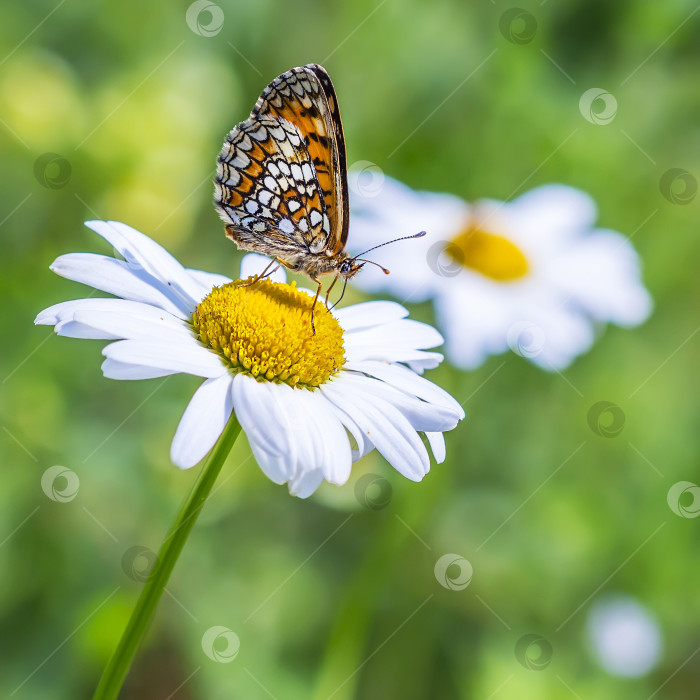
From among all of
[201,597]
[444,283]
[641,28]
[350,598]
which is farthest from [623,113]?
[201,597]

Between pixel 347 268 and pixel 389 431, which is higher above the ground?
pixel 347 268

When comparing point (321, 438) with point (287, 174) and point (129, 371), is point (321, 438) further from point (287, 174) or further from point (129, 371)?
point (287, 174)

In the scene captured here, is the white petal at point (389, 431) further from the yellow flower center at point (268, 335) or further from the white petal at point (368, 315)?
the white petal at point (368, 315)

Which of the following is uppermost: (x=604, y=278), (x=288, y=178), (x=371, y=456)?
(x=604, y=278)

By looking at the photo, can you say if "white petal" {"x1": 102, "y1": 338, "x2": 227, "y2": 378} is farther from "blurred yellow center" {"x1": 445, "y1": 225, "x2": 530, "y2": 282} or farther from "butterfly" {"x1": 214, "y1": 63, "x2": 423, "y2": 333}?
"blurred yellow center" {"x1": 445, "y1": 225, "x2": 530, "y2": 282}

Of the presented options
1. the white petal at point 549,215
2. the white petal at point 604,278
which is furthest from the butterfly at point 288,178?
the white petal at point 549,215

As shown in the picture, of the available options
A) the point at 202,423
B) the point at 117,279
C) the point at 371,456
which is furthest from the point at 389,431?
the point at 371,456

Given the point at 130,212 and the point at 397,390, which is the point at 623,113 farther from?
the point at 397,390
